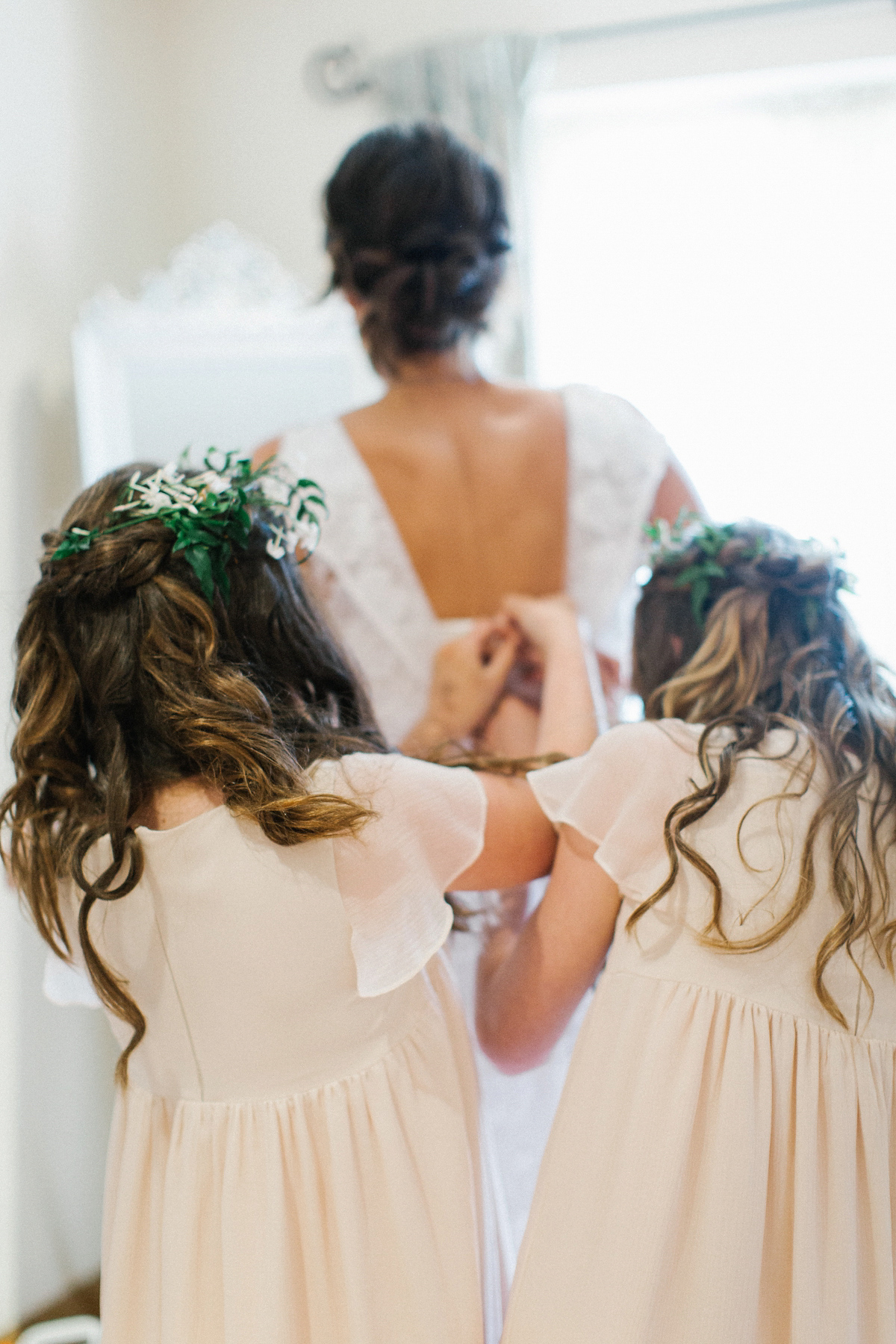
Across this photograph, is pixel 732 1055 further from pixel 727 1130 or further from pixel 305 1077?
pixel 305 1077

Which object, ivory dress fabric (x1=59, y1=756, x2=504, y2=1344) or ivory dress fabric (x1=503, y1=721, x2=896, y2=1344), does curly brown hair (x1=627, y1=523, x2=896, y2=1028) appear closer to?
ivory dress fabric (x1=503, y1=721, x2=896, y2=1344)

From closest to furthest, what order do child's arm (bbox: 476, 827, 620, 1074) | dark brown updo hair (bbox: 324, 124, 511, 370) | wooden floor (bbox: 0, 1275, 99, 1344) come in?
child's arm (bbox: 476, 827, 620, 1074) → dark brown updo hair (bbox: 324, 124, 511, 370) → wooden floor (bbox: 0, 1275, 99, 1344)

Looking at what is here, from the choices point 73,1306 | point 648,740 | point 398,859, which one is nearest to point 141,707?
point 398,859

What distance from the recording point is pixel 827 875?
1.00 m

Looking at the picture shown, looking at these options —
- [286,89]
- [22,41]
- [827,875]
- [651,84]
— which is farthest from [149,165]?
[827,875]

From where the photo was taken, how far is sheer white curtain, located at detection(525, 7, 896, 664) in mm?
2480

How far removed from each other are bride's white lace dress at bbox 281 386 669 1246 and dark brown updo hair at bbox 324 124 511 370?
0.21m

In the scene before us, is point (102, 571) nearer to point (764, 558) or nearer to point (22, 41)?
point (764, 558)

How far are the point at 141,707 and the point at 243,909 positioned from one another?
0.71 ft

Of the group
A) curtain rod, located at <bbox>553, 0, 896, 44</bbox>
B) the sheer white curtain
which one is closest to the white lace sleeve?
the sheer white curtain

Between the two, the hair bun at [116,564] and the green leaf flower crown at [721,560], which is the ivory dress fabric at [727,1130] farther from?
the hair bun at [116,564]

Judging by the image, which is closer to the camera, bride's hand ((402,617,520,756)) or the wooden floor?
bride's hand ((402,617,520,756))

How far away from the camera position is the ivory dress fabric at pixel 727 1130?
3.21 ft

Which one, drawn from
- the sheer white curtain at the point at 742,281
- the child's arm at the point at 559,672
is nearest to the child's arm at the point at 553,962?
the child's arm at the point at 559,672
